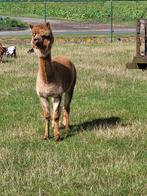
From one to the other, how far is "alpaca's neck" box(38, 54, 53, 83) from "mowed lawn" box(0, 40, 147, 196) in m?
1.07

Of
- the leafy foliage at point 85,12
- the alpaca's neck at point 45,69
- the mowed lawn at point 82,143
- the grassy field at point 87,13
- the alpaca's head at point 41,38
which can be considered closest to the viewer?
the mowed lawn at point 82,143

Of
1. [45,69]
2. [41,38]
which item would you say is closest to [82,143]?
[45,69]

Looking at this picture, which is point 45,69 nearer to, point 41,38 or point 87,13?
point 41,38

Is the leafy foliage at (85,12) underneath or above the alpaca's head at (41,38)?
underneath

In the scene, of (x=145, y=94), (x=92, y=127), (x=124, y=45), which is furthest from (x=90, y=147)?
(x=124, y=45)

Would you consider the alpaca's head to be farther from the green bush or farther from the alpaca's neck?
the green bush

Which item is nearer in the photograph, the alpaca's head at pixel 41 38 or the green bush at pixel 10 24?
the alpaca's head at pixel 41 38

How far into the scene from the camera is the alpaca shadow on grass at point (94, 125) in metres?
9.95

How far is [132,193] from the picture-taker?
21.6 feet

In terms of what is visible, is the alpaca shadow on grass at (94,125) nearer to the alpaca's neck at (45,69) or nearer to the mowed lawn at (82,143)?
the mowed lawn at (82,143)

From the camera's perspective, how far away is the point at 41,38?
27.7ft

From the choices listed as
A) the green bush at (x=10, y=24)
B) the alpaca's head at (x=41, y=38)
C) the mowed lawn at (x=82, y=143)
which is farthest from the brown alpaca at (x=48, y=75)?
the green bush at (x=10, y=24)

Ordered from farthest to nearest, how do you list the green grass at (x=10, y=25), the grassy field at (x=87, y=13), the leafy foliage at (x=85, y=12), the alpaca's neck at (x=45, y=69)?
the leafy foliage at (x=85, y=12), the grassy field at (x=87, y=13), the green grass at (x=10, y=25), the alpaca's neck at (x=45, y=69)

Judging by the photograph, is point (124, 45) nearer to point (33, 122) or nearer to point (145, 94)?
point (145, 94)
